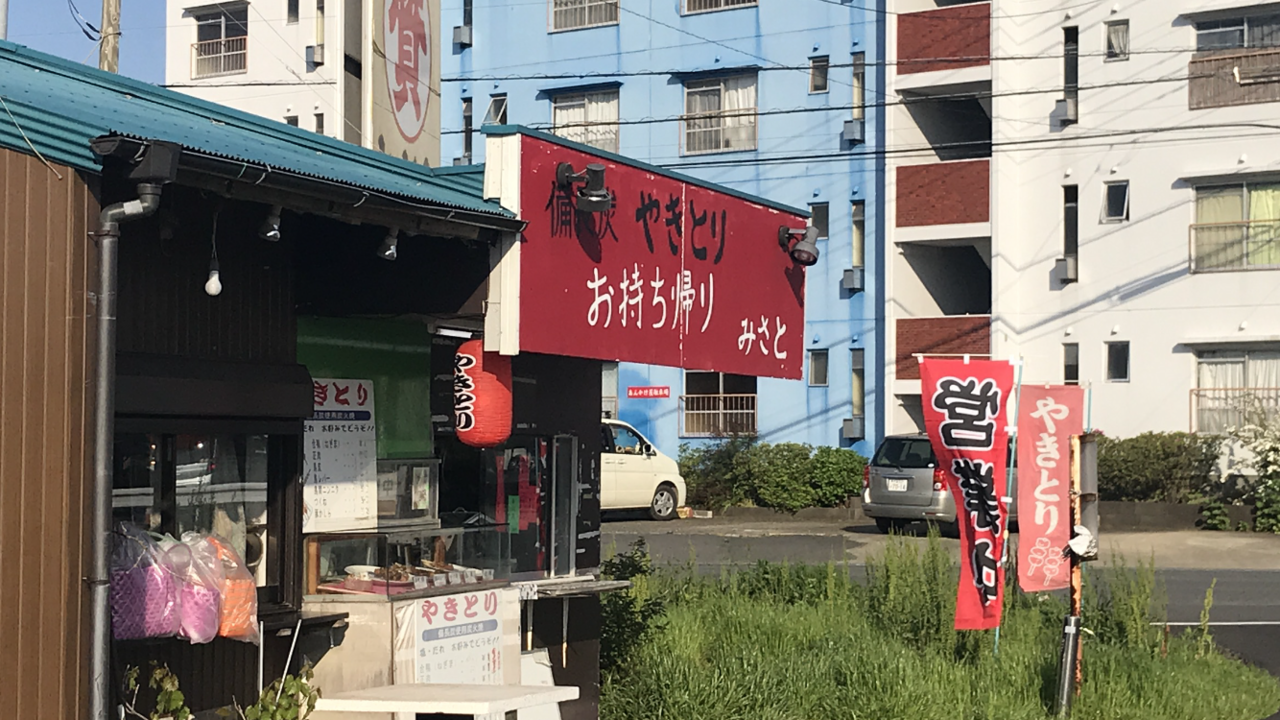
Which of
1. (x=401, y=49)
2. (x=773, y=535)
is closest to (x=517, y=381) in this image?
Answer: (x=401, y=49)

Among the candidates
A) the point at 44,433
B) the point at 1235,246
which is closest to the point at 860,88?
the point at 1235,246

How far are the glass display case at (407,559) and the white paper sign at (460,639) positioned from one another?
0.39 feet

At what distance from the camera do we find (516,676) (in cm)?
905

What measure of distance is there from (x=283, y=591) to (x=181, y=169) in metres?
2.83

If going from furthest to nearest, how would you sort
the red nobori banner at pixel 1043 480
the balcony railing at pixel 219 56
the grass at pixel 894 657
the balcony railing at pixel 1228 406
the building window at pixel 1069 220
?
1. the balcony railing at pixel 219 56
2. the building window at pixel 1069 220
3. the balcony railing at pixel 1228 406
4. the red nobori banner at pixel 1043 480
5. the grass at pixel 894 657

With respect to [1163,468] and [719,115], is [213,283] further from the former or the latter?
[719,115]

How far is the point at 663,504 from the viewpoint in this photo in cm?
2861

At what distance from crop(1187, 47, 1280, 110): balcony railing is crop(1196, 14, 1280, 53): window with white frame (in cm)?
25

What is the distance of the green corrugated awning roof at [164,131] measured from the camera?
5.83 metres

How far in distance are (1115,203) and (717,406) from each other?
31.7ft

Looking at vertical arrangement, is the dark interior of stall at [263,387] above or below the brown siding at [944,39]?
below

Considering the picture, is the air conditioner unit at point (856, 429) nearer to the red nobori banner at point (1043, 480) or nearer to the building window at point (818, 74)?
the building window at point (818, 74)

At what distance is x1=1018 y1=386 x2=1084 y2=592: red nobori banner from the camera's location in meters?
11.1

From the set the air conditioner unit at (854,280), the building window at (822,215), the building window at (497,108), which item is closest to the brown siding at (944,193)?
the air conditioner unit at (854,280)
